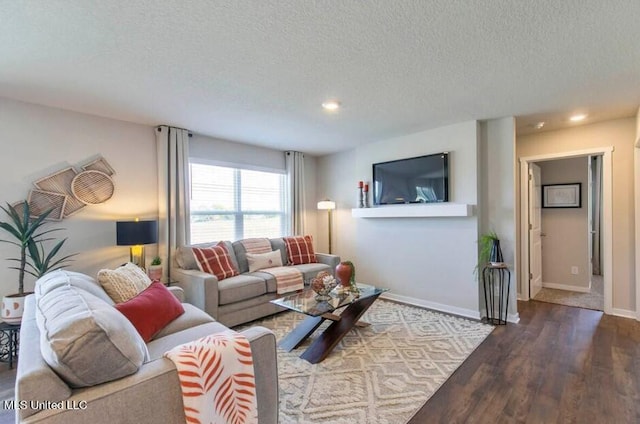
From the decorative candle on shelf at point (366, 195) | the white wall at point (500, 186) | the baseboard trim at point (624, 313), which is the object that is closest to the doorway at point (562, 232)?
the baseboard trim at point (624, 313)

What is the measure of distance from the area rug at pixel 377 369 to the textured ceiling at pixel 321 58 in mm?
2320

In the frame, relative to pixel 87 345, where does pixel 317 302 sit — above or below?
below

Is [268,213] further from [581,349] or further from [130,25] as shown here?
[581,349]

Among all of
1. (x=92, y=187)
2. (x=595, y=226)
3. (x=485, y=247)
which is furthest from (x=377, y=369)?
(x=595, y=226)

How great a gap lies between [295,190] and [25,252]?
3.42 metres

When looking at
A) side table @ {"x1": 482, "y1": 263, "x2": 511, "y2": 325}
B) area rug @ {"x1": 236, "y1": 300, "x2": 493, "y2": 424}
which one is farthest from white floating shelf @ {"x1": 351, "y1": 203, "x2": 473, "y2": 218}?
area rug @ {"x1": 236, "y1": 300, "x2": 493, "y2": 424}

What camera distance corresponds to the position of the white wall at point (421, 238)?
361cm

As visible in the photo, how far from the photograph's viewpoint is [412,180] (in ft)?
13.4

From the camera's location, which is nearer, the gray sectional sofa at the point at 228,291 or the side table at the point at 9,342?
the side table at the point at 9,342

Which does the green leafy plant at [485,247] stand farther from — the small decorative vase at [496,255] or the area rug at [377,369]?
the area rug at [377,369]

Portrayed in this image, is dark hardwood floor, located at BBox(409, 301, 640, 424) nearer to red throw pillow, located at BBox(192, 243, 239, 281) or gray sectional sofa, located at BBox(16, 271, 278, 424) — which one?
gray sectional sofa, located at BBox(16, 271, 278, 424)

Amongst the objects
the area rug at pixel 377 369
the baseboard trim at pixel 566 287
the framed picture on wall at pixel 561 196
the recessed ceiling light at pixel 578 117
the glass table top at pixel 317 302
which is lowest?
the area rug at pixel 377 369

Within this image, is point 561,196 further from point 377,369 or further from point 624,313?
point 377,369

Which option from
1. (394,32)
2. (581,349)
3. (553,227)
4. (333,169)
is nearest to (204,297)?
(394,32)
